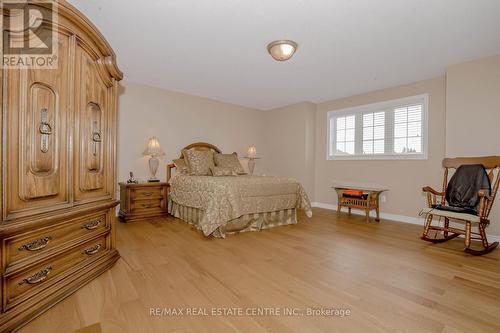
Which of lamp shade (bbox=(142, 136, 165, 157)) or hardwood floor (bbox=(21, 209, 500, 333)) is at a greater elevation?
lamp shade (bbox=(142, 136, 165, 157))

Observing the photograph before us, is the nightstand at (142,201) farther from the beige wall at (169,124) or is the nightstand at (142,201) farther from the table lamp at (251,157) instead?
the table lamp at (251,157)

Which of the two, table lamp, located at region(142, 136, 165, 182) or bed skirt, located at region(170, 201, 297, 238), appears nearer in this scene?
bed skirt, located at region(170, 201, 297, 238)

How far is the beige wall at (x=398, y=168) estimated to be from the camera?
3.69m

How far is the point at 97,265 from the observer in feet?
6.02

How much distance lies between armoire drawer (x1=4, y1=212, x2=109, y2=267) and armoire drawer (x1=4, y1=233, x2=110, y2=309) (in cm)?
8

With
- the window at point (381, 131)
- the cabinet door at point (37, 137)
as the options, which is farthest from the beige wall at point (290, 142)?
the cabinet door at point (37, 137)

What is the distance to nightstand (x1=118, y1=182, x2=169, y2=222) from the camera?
3678 mm

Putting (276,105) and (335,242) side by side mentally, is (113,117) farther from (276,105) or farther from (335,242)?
Answer: (276,105)

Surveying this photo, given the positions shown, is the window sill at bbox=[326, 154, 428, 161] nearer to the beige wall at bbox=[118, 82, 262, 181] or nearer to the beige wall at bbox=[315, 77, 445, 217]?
the beige wall at bbox=[315, 77, 445, 217]

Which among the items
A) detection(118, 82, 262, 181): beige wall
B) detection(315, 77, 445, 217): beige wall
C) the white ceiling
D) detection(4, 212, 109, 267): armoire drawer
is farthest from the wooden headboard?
detection(4, 212, 109, 267): armoire drawer

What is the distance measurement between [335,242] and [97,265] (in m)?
2.44

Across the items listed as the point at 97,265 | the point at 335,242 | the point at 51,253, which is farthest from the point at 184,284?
the point at 335,242

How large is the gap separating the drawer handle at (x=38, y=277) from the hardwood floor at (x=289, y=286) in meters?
0.21

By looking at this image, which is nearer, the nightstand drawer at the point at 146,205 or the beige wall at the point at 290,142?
the nightstand drawer at the point at 146,205
